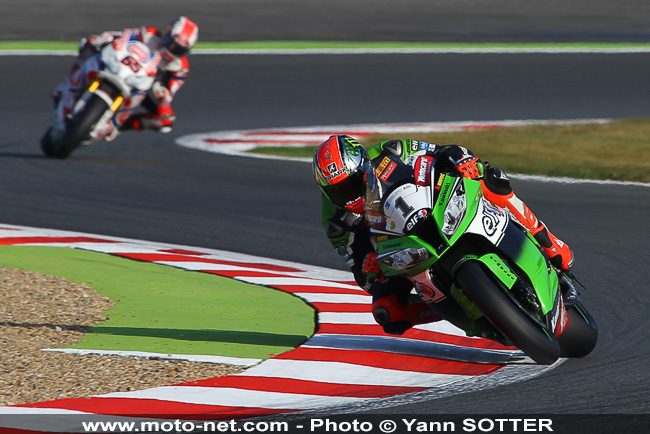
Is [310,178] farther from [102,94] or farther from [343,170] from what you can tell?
[343,170]

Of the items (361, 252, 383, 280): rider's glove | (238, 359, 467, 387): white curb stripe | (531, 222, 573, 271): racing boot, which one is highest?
(531, 222, 573, 271): racing boot

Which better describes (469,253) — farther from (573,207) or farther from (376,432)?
(573,207)

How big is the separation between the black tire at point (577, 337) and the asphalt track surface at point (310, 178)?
0.22ft

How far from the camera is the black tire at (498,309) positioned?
5402 mm

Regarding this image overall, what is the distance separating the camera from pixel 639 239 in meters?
9.57

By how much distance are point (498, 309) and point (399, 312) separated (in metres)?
0.78

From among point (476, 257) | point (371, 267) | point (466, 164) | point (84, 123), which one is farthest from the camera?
point (84, 123)

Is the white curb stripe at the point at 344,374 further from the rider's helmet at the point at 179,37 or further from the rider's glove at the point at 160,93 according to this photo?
the rider's glove at the point at 160,93

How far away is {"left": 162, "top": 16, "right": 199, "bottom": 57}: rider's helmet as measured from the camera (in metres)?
14.1

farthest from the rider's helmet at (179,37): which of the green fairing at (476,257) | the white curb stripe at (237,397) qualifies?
the white curb stripe at (237,397)

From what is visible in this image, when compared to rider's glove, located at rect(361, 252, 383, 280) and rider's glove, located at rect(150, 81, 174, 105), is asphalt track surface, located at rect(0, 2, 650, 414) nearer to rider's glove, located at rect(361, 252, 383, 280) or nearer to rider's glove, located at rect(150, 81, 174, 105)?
rider's glove, located at rect(150, 81, 174, 105)

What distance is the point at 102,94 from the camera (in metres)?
14.0

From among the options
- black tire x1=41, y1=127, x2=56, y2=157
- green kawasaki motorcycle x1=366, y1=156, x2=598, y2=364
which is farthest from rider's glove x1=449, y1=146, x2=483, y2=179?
black tire x1=41, y1=127, x2=56, y2=157

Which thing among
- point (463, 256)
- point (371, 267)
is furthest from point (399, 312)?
point (463, 256)
